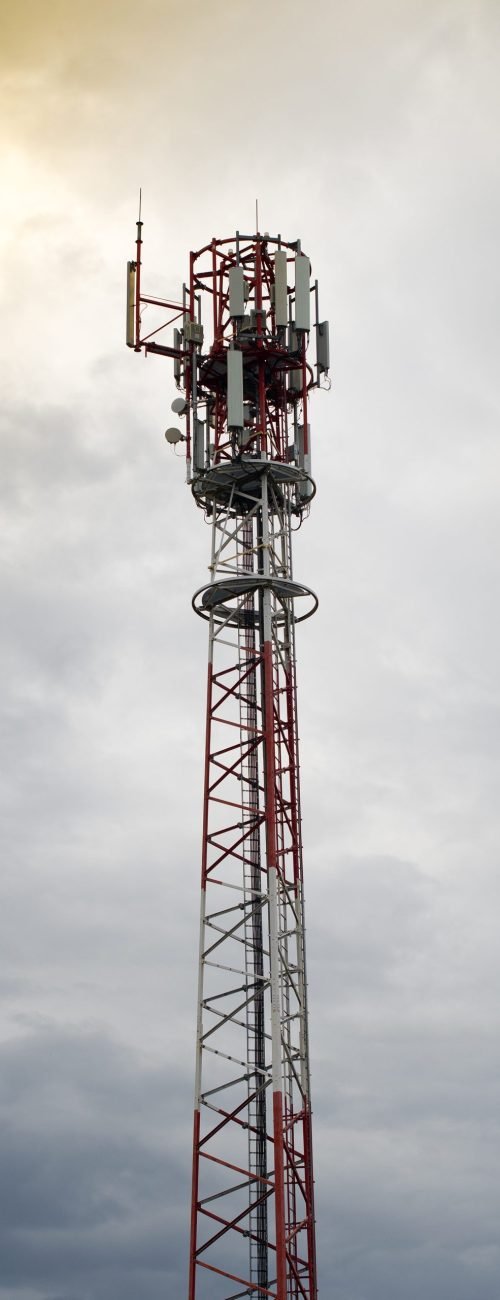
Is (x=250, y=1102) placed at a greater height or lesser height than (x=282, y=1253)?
greater

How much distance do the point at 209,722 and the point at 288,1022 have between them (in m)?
13.7

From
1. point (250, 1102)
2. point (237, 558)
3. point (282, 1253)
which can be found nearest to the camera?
point (282, 1253)

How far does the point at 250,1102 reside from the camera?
8056 centimetres

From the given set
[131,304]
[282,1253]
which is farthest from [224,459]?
[282,1253]

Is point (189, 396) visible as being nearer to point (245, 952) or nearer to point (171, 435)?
point (171, 435)

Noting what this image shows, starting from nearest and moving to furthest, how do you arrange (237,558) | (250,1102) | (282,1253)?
(282,1253)
(250,1102)
(237,558)

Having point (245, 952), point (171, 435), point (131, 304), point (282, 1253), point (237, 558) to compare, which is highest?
point (131, 304)

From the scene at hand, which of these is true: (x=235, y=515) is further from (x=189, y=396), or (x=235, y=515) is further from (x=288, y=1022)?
(x=288, y=1022)

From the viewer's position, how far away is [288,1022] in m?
81.1

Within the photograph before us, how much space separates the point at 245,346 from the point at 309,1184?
37.7m

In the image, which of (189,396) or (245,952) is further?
(189,396)

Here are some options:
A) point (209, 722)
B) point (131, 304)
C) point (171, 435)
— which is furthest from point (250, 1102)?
point (131, 304)

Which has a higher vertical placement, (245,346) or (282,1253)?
(245,346)

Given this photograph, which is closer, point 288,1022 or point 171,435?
point 288,1022
